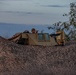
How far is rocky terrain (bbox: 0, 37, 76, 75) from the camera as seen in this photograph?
9648 mm

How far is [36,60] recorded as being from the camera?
1045 cm

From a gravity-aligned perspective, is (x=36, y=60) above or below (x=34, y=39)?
below

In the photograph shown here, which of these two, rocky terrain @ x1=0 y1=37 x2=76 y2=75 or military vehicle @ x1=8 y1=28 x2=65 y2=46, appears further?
military vehicle @ x1=8 y1=28 x2=65 y2=46

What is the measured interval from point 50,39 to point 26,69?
3460mm

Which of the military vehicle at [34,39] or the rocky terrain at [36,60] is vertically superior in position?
the military vehicle at [34,39]

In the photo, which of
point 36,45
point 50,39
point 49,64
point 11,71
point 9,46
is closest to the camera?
point 11,71

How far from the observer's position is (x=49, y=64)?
1027 cm

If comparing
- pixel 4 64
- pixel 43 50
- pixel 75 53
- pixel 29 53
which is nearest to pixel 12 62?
pixel 4 64

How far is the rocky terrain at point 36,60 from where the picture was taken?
9648 mm

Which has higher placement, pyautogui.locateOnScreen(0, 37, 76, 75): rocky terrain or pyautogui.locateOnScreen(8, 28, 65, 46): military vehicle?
pyautogui.locateOnScreen(8, 28, 65, 46): military vehicle

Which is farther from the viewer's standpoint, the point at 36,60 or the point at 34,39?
the point at 34,39

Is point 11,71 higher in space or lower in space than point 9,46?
lower

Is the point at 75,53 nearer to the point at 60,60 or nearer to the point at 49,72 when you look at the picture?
the point at 60,60

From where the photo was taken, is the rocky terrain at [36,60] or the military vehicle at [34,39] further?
the military vehicle at [34,39]
